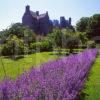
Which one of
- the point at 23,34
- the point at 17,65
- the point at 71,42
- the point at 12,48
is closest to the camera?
the point at 17,65

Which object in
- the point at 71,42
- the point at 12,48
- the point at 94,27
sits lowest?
the point at 12,48

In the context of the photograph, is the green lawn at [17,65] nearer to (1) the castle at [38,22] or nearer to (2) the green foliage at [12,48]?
(2) the green foliage at [12,48]

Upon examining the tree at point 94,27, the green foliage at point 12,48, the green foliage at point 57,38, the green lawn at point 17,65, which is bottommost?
the green lawn at point 17,65

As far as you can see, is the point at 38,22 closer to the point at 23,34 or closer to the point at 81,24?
the point at 81,24

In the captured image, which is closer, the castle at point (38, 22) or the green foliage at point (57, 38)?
the green foliage at point (57, 38)

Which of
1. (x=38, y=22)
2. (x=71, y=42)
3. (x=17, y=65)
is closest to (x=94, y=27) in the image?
(x=38, y=22)

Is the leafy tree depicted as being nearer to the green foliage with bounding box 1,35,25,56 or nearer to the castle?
the green foliage with bounding box 1,35,25,56

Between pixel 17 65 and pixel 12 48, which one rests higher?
pixel 12 48

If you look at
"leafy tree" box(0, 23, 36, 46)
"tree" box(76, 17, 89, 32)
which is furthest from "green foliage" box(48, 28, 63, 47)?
"tree" box(76, 17, 89, 32)

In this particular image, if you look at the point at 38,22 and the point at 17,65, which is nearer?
the point at 17,65

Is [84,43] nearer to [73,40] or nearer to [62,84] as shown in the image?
[73,40]

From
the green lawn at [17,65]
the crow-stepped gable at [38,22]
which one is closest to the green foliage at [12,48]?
the green lawn at [17,65]

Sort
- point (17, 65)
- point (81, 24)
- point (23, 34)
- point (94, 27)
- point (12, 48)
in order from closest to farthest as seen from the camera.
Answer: point (17, 65) → point (12, 48) → point (23, 34) → point (94, 27) → point (81, 24)

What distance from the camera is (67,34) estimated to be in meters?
29.8
